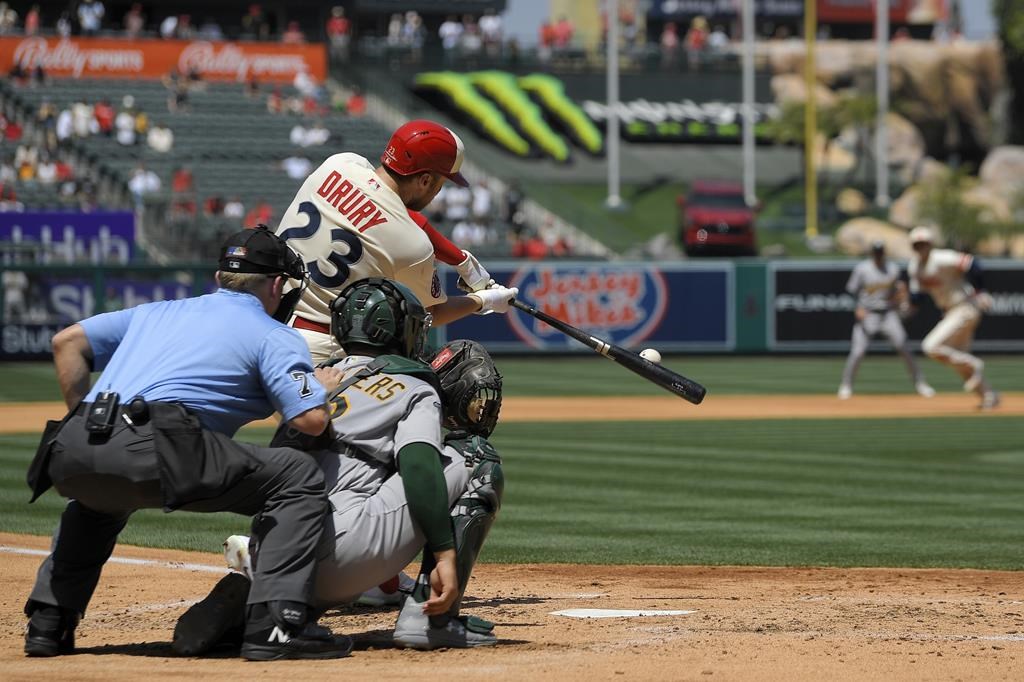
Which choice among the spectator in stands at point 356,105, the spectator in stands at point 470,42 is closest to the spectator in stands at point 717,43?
the spectator in stands at point 470,42

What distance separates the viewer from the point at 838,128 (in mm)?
53156

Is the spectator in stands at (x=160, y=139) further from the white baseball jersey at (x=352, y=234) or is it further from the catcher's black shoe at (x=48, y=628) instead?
the catcher's black shoe at (x=48, y=628)

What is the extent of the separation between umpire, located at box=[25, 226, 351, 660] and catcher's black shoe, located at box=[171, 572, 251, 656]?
0.68 ft

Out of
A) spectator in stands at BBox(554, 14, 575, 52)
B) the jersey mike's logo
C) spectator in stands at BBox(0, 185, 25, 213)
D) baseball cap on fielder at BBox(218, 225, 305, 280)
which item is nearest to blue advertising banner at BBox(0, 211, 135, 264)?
spectator in stands at BBox(0, 185, 25, 213)

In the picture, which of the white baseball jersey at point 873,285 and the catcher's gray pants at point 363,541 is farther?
the white baseball jersey at point 873,285

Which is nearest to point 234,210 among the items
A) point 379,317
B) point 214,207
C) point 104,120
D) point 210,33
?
point 214,207

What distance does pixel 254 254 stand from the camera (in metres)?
5.71

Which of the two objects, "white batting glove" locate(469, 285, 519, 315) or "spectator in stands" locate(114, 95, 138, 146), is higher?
"spectator in stands" locate(114, 95, 138, 146)

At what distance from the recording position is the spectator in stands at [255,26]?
46.1 metres

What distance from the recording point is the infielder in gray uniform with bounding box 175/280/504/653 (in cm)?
570

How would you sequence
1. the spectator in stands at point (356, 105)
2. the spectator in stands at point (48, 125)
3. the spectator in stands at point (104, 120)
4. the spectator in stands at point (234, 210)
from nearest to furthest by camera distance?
1. the spectator in stands at point (234, 210)
2. the spectator in stands at point (48, 125)
3. the spectator in stands at point (104, 120)
4. the spectator in stands at point (356, 105)

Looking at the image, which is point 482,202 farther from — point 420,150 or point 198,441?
point 198,441

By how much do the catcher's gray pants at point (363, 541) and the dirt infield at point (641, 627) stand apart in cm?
27

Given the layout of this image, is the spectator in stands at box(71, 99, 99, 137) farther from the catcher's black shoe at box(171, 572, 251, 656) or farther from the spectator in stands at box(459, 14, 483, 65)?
the catcher's black shoe at box(171, 572, 251, 656)
